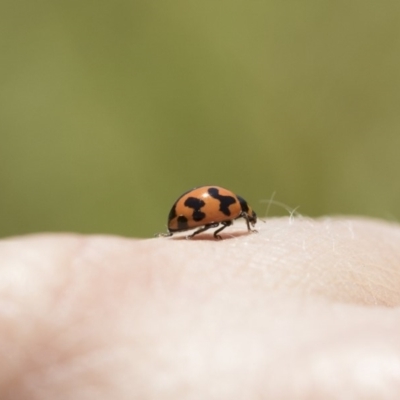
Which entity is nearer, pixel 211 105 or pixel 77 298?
pixel 77 298

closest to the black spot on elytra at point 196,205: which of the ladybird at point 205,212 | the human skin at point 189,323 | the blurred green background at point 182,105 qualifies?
the ladybird at point 205,212

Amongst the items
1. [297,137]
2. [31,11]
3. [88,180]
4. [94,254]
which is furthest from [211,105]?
[94,254]

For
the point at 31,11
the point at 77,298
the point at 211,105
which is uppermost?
the point at 31,11

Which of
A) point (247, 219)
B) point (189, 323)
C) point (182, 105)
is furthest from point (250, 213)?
point (182, 105)

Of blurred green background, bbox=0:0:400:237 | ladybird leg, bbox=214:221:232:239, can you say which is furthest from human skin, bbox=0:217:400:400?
blurred green background, bbox=0:0:400:237

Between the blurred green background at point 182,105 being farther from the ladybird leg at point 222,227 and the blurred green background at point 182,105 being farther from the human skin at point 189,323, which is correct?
the human skin at point 189,323

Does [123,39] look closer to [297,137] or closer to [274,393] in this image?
[297,137]

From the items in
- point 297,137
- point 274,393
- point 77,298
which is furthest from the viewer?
point 297,137
